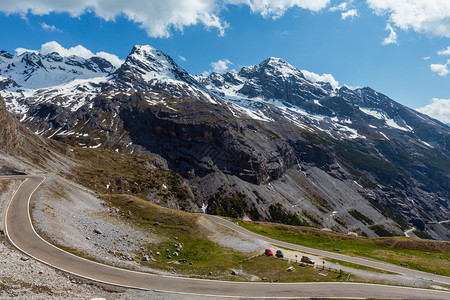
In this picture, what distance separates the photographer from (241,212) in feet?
481

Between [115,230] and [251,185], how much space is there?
136 m

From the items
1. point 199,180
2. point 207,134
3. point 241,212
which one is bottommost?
point 241,212

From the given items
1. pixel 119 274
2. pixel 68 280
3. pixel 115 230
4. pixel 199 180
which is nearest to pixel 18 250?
pixel 68 280

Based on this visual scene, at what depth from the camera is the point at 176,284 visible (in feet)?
101

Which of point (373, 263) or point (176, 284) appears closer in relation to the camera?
point (176, 284)

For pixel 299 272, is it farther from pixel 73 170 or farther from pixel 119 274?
pixel 73 170

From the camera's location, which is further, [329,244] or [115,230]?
[329,244]

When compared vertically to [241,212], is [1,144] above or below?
above

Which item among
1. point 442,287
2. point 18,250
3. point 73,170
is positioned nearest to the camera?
point 18,250

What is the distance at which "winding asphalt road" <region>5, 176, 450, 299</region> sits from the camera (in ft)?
96.1

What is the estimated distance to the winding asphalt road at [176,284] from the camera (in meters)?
29.3

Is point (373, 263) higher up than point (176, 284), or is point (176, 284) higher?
point (373, 263)

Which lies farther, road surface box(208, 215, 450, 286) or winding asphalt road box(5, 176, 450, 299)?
road surface box(208, 215, 450, 286)

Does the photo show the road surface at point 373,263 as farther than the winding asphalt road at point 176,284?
Yes
